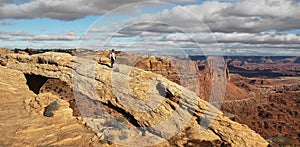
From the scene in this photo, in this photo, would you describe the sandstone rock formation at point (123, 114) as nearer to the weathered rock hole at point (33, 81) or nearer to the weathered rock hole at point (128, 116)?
the weathered rock hole at point (128, 116)

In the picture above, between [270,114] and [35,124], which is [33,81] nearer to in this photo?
[35,124]

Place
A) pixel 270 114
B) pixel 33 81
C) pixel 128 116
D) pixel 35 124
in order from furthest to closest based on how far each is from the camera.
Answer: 1. pixel 270 114
2. pixel 33 81
3. pixel 128 116
4. pixel 35 124

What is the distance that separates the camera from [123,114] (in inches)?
770

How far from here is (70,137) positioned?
47.0 ft

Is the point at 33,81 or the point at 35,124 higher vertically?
the point at 33,81

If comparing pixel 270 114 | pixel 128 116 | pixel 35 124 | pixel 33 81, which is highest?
pixel 33 81

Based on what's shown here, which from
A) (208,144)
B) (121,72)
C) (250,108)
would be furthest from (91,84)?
(250,108)

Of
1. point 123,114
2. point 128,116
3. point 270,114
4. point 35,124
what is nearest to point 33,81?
point 123,114

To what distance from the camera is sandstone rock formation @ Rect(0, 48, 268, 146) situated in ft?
50.5

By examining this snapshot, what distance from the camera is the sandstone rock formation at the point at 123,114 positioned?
15398 millimetres

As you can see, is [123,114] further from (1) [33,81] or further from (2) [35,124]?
(1) [33,81]

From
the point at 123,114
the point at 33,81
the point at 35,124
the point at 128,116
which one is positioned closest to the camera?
the point at 35,124

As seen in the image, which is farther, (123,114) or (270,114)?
(270,114)

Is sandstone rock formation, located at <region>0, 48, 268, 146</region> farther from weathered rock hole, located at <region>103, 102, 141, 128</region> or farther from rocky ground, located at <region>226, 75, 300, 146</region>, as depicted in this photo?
rocky ground, located at <region>226, 75, 300, 146</region>
